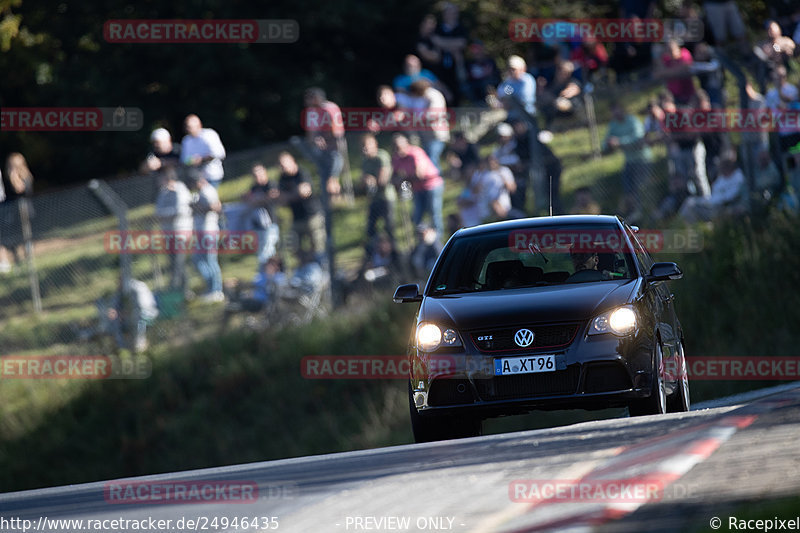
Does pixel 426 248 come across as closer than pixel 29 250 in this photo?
Yes

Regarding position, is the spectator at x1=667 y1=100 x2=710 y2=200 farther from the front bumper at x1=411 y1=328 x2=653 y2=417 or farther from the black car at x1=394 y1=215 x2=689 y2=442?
the front bumper at x1=411 y1=328 x2=653 y2=417

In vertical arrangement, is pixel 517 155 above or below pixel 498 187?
above

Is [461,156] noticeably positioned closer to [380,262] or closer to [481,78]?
[380,262]

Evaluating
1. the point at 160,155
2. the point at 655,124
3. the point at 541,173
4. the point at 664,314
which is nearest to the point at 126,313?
the point at 160,155

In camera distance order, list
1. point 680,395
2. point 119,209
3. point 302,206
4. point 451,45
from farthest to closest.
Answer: point 451,45, point 119,209, point 302,206, point 680,395

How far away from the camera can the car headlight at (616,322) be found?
31.2 feet

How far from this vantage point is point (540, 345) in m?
9.49

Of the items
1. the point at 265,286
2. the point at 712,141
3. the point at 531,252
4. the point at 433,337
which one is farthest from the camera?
the point at 265,286

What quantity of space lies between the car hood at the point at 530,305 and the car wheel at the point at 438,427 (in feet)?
2.10

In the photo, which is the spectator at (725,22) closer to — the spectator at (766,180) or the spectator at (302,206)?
the spectator at (766,180)

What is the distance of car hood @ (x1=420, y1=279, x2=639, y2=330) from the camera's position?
31.3 ft

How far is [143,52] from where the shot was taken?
3500 centimetres

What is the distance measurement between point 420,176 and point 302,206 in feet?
5.83

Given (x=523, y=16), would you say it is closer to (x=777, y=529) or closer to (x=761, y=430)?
(x=761, y=430)
